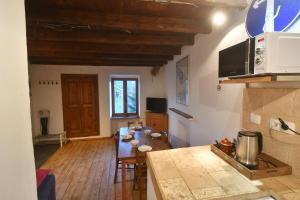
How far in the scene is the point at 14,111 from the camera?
94 cm

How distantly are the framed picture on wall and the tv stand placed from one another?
3.91 ft

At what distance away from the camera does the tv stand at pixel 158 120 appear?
5.12 m

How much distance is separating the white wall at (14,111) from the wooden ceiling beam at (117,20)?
38.4 inches

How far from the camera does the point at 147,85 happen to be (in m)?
5.72

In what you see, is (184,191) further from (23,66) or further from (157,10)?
(157,10)

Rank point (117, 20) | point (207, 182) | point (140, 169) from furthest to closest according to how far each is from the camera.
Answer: point (140, 169) < point (117, 20) < point (207, 182)

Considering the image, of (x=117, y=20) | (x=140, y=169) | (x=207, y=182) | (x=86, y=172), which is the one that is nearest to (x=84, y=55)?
(x=117, y=20)

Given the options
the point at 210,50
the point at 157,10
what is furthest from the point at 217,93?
the point at 157,10

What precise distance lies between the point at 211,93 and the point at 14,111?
2145mm

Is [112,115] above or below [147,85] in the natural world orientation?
below

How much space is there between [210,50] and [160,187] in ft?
6.53

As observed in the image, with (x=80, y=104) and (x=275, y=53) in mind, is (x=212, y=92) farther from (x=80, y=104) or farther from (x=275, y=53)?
(x=80, y=104)

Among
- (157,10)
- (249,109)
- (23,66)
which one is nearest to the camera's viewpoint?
(23,66)

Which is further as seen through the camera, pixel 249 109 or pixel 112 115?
pixel 112 115
